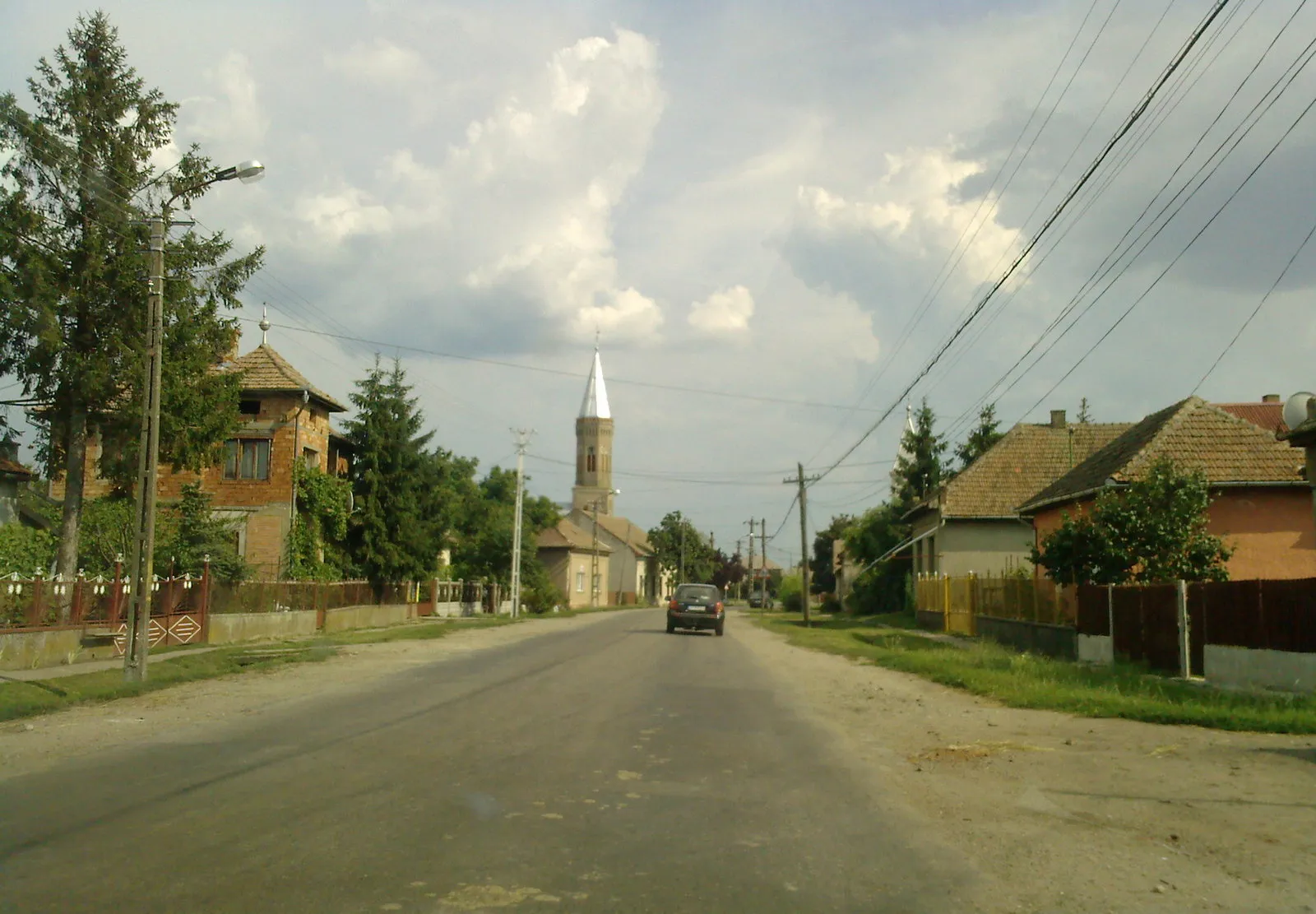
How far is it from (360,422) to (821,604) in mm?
43956

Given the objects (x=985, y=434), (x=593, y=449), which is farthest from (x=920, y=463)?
(x=593, y=449)

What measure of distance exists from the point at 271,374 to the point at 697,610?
54.9 feet

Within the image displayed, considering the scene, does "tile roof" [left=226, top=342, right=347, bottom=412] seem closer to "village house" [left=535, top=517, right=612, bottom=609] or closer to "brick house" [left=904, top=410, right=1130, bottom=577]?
"brick house" [left=904, top=410, right=1130, bottom=577]

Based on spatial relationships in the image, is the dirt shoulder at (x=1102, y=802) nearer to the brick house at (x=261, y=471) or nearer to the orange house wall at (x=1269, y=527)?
the orange house wall at (x=1269, y=527)

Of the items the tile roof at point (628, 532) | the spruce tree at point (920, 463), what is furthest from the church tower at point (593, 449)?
the spruce tree at point (920, 463)

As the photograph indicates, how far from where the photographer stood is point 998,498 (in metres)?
39.6

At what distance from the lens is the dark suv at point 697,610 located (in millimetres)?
34656

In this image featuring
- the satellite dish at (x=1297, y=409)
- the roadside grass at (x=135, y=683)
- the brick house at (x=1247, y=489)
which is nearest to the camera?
the roadside grass at (x=135, y=683)

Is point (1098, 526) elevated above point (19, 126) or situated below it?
below

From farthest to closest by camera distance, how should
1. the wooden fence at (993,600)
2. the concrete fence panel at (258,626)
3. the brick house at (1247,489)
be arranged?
the concrete fence panel at (258,626)
the wooden fence at (993,600)
the brick house at (1247,489)

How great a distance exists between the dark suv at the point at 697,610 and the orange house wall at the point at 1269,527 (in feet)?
51.9

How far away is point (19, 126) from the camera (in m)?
22.8

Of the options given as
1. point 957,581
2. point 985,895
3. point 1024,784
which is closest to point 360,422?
point 957,581

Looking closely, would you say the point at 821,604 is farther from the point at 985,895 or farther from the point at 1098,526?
the point at 985,895
